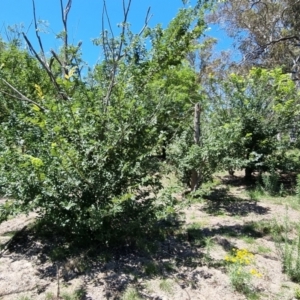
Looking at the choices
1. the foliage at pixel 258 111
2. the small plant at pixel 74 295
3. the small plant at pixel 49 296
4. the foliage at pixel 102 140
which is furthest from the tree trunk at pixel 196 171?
the small plant at pixel 49 296

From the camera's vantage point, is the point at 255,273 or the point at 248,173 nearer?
the point at 255,273

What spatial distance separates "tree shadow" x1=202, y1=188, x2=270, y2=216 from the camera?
5.08 metres

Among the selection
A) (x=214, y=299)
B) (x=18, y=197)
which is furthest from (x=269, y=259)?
(x=18, y=197)

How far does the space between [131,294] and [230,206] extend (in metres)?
3.06

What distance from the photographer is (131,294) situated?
9.23ft

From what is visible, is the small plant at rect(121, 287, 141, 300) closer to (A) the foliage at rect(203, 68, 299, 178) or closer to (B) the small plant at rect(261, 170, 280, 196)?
(A) the foliage at rect(203, 68, 299, 178)

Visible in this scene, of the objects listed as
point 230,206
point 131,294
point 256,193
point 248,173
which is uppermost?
point 248,173

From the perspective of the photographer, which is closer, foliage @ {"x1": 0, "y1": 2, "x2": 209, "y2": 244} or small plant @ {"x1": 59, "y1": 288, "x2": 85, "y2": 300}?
small plant @ {"x1": 59, "y1": 288, "x2": 85, "y2": 300}

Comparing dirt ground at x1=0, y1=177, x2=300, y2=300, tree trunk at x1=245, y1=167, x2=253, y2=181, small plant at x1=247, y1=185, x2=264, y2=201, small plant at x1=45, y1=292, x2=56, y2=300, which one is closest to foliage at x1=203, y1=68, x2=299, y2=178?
tree trunk at x1=245, y1=167, x2=253, y2=181

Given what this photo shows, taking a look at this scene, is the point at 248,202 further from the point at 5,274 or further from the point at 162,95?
the point at 5,274

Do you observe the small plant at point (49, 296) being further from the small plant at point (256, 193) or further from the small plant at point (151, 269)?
the small plant at point (256, 193)

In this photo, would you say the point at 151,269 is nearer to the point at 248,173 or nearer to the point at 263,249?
the point at 263,249

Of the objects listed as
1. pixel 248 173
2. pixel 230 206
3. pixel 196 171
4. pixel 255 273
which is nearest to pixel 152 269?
pixel 255 273

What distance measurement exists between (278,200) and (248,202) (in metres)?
0.55
